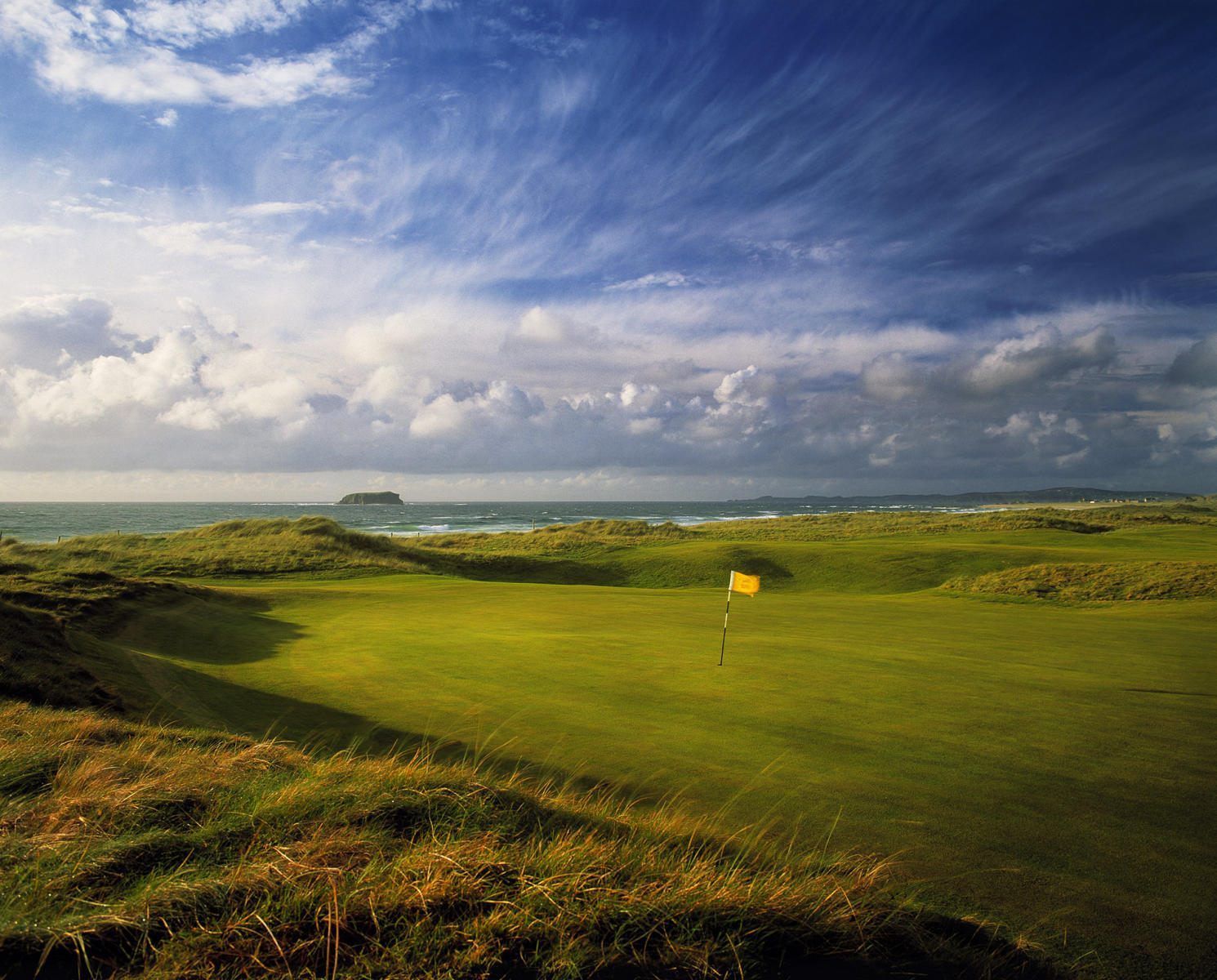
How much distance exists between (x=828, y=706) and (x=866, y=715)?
50cm

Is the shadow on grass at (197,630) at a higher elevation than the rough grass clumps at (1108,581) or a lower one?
lower

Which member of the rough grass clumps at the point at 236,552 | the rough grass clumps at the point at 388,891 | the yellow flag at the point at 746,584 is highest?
the yellow flag at the point at 746,584

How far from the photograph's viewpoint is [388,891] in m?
2.75

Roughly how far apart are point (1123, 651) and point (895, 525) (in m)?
60.2

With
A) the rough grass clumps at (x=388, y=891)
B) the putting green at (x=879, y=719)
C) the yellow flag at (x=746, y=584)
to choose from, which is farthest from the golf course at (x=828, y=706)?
the yellow flag at (x=746, y=584)

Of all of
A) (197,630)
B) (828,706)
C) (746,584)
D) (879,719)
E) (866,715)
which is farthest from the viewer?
(197,630)

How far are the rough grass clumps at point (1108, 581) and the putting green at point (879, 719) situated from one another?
4.69m

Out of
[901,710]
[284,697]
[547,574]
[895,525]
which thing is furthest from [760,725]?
[895,525]

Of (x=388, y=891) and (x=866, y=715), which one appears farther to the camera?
(x=866, y=715)

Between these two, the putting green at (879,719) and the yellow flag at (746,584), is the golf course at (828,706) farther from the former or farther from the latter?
the yellow flag at (746,584)

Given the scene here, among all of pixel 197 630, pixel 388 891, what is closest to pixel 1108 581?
pixel 388 891

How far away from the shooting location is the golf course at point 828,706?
445 cm

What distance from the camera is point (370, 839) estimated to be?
3.30m

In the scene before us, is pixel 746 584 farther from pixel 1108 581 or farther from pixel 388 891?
pixel 1108 581
